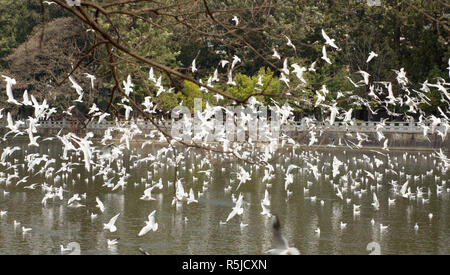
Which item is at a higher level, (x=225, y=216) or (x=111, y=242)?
(x=225, y=216)

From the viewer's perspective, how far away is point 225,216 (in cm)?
2020

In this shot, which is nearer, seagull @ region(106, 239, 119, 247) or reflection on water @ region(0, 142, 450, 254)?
seagull @ region(106, 239, 119, 247)

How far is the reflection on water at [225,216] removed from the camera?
16.6m

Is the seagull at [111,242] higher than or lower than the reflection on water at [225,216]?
lower

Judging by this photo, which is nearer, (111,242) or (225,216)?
(111,242)

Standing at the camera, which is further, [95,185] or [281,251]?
[95,185]

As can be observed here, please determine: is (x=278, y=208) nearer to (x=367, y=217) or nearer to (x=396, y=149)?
(x=367, y=217)

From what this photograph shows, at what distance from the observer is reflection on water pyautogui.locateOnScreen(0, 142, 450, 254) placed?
16.6 meters

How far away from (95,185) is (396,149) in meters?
23.5

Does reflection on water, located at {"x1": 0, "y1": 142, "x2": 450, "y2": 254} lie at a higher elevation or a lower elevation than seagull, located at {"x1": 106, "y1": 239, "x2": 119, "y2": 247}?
higher

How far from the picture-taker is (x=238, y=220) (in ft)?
64.9
